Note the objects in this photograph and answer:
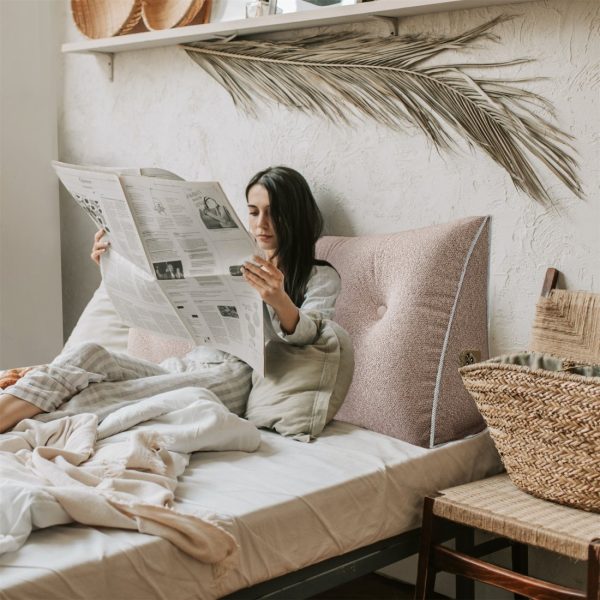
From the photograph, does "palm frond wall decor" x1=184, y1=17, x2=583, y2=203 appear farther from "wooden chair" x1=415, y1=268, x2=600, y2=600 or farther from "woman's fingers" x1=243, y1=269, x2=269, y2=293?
"woman's fingers" x1=243, y1=269, x2=269, y2=293

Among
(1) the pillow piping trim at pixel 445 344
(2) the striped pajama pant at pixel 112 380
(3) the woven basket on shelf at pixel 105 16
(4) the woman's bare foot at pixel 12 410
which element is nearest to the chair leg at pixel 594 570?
(1) the pillow piping trim at pixel 445 344

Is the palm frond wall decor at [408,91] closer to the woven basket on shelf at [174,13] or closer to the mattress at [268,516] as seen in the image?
the woven basket on shelf at [174,13]

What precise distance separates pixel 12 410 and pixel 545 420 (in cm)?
95

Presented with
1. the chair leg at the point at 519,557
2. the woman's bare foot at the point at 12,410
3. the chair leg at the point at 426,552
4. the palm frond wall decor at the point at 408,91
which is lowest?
the chair leg at the point at 519,557

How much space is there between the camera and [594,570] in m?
1.45

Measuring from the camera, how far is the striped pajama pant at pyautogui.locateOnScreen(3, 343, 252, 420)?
A: 178cm

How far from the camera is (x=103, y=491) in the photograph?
55.3 inches

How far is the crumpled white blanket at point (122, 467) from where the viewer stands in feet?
4.40

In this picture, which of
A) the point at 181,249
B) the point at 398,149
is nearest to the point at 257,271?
the point at 181,249

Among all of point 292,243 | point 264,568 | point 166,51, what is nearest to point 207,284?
point 292,243

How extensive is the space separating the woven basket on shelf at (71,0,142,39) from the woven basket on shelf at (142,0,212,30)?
0.05 m

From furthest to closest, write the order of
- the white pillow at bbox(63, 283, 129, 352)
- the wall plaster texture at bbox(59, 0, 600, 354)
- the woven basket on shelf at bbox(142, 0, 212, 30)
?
the woven basket on shelf at bbox(142, 0, 212, 30), the white pillow at bbox(63, 283, 129, 352), the wall plaster texture at bbox(59, 0, 600, 354)

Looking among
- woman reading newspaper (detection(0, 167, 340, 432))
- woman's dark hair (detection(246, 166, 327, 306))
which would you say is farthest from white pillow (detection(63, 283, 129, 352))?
woman's dark hair (detection(246, 166, 327, 306))

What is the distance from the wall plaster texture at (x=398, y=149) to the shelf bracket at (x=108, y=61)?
0.02 metres
